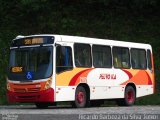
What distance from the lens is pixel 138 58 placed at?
30438 mm

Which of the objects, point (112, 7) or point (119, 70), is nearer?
point (119, 70)

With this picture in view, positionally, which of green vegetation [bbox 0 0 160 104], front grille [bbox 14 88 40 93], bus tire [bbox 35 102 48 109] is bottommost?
bus tire [bbox 35 102 48 109]

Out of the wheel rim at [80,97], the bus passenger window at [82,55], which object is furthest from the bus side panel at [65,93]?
the bus passenger window at [82,55]

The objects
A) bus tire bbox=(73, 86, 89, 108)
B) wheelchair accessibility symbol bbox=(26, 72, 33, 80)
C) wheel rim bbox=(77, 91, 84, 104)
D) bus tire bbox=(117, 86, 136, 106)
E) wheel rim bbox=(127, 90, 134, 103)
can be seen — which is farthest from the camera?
wheel rim bbox=(127, 90, 134, 103)

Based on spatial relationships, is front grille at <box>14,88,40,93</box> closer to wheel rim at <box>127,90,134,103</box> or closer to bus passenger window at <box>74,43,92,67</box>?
bus passenger window at <box>74,43,92,67</box>

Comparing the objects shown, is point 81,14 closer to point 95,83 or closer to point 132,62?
point 132,62

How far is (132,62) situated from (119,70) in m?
1.41

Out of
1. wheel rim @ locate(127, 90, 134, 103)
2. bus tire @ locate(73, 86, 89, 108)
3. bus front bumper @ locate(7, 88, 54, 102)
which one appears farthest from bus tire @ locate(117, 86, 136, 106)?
bus front bumper @ locate(7, 88, 54, 102)

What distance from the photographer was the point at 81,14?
44.4 metres

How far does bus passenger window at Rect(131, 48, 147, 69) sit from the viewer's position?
2997 centimetres

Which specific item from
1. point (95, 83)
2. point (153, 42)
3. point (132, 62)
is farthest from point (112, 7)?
point (95, 83)

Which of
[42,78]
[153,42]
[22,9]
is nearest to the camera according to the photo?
[42,78]

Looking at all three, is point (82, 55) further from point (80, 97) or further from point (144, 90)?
point (144, 90)

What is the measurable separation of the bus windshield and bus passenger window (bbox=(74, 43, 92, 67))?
1.42 metres
